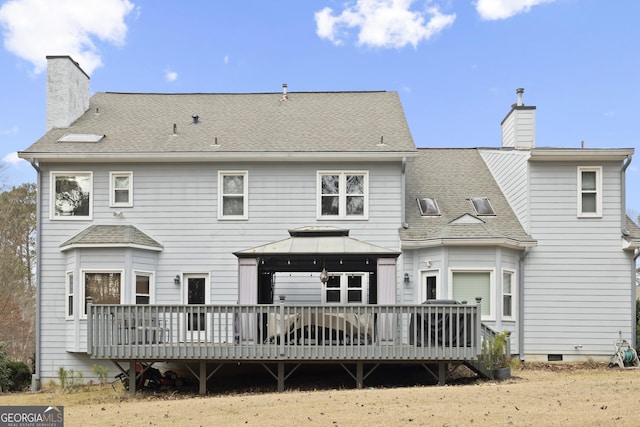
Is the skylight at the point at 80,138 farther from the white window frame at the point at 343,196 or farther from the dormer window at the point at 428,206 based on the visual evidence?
the dormer window at the point at 428,206

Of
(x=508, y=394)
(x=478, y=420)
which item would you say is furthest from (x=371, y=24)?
(x=478, y=420)

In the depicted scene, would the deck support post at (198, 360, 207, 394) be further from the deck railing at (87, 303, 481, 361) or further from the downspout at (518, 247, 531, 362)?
the downspout at (518, 247, 531, 362)

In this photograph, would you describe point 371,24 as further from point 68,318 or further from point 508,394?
point 508,394

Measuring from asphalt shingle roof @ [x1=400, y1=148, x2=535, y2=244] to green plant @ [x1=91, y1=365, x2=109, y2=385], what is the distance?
815cm

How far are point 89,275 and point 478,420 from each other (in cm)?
1159

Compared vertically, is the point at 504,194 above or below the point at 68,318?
above

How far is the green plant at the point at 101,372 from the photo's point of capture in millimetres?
18297

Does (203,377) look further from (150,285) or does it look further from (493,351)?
(493,351)

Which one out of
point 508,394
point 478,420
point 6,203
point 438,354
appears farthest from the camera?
point 6,203

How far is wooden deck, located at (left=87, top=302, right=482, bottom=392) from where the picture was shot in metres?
14.7

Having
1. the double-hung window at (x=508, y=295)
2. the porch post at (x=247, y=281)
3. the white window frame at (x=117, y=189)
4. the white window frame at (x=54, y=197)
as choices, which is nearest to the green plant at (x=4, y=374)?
the white window frame at (x=54, y=197)

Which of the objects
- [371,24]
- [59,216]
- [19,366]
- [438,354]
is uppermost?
[371,24]

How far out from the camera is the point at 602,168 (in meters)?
19.1

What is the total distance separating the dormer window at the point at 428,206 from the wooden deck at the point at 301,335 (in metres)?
5.47
